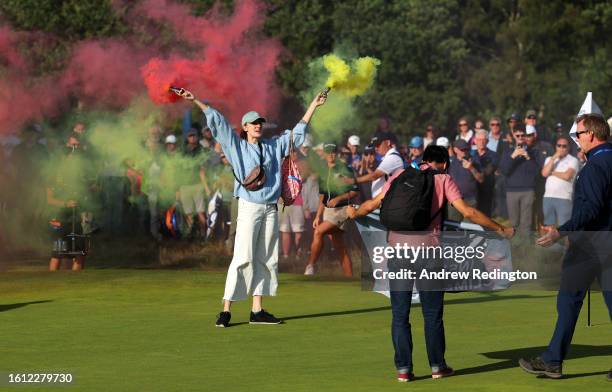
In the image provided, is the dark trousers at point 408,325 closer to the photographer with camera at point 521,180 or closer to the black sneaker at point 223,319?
the black sneaker at point 223,319

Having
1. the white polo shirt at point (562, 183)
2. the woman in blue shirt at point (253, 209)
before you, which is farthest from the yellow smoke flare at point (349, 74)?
the white polo shirt at point (562, 183)

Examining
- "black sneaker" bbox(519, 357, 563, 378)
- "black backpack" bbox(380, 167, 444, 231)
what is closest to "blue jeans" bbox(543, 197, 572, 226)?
"black sneaker" bbox(519, 357, 563, 378)

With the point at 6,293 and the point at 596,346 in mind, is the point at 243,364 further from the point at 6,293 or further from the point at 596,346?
the point at 6,293

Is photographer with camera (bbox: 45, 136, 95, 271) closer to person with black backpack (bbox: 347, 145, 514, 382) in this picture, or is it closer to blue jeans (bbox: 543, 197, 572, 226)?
blue jeans (bbox: 543, 197, 572, 226)

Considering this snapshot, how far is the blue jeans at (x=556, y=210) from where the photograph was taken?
72.6ft

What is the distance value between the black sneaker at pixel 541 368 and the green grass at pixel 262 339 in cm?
7

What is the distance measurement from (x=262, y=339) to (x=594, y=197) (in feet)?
13.3

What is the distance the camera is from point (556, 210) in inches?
874

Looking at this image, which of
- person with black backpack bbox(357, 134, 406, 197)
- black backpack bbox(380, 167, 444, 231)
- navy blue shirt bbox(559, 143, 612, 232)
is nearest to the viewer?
navy blue shirt bbox(559, 143, 612, 232)

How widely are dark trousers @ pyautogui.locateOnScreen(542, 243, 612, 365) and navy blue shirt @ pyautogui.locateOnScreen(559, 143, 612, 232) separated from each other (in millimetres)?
209

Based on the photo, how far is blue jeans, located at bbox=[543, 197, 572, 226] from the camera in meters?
22.1

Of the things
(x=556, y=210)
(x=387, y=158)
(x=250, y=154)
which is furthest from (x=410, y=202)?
(x=556, y=210)

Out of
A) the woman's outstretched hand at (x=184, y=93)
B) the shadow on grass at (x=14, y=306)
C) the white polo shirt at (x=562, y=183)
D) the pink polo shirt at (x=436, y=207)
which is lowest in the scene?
the shadow on grass at (x=14, y=306)

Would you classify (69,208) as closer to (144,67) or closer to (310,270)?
(310,270)
